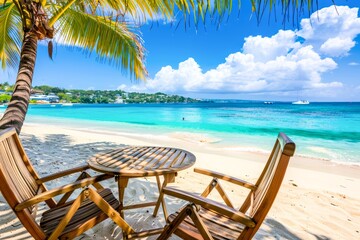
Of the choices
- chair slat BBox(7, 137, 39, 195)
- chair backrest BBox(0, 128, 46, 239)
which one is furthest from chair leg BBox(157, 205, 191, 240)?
chair slat BBox(7, 137, 39, 195)

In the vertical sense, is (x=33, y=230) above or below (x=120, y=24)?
below

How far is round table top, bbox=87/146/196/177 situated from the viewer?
1.74 m

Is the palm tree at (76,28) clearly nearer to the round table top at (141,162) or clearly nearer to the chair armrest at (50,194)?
the round table top at (141,162)

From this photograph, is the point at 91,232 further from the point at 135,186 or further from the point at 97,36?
the point at 97,36

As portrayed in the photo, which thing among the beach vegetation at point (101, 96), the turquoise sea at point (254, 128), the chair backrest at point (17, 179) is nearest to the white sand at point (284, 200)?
the chair backrest at point (17, 179)

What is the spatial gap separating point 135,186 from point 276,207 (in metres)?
1.93

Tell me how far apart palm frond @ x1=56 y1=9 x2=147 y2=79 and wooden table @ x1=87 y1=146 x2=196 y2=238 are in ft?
11.9

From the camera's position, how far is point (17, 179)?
152 cm

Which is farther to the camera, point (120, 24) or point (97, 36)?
point (120, 24)

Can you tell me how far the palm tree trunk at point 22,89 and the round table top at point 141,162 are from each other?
3.69ft

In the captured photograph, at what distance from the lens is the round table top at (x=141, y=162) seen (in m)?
1.74

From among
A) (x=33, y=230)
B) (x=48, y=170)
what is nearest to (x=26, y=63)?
(x=48, y=170)

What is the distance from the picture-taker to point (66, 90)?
67.6 meters

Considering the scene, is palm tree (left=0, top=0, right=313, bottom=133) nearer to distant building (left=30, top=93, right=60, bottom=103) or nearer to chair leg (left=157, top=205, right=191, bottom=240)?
chair leg (left=157, top=205, right=191, bottom=240)
